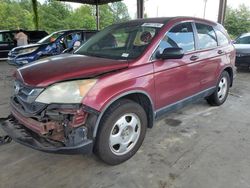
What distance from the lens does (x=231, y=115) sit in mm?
4508

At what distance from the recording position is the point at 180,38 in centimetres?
360

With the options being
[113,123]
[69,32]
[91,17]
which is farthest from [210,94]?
[91,17]

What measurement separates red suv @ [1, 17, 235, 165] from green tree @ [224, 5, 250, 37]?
28518 mm

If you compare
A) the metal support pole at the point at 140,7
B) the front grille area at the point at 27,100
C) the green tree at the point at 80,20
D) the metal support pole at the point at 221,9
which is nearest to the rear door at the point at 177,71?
the front grille area at the point at 27,100

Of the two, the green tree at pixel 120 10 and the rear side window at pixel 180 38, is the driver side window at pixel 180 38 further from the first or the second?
the green tree at pixel 120 10

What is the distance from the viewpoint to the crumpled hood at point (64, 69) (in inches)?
101

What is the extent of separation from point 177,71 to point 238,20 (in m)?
31.8

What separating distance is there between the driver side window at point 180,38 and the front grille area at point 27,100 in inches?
61.0

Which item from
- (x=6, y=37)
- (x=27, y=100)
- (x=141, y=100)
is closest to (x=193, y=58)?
(x=141, y=100)

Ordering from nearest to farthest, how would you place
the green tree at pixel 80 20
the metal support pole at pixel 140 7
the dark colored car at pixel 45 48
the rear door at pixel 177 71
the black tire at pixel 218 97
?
1. the rear door at pixel 177 71
2. the black tire at pixel 218 97
3. the dark colored car at pixel 45 48
4. the metal support pole at pixel 140 7
5. the green tree at pixel 80 20

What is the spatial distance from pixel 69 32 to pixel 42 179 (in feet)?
25.6

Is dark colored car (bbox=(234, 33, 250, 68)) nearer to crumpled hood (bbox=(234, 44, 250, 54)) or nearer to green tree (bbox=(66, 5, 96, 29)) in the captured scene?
crumpled hood (bbox=(234, 44, 250, 54))

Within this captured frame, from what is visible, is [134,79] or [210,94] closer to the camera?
[134,79]

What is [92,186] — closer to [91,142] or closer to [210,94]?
[91,142]
